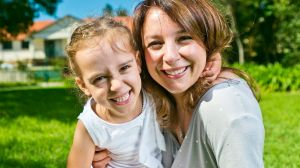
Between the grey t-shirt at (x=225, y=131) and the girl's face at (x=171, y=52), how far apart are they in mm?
139

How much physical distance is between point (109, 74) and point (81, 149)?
0.44 meters

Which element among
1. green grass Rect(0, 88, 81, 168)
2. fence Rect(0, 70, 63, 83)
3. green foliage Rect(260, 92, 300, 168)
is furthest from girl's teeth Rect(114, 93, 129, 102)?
fence Rect(0, 70, 63, 83)

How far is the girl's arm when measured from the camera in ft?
7.81

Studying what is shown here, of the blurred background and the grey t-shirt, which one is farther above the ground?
the grey t-shirt

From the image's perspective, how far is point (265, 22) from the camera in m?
29.2

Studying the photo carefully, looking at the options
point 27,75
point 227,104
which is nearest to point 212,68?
point 227,104

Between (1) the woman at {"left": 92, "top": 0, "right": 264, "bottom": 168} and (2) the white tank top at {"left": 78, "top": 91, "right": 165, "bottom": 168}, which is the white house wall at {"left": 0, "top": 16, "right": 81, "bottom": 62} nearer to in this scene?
(2) the white tank top at {"left": 78, "top": 91, "right": 165, "bottom": 168}

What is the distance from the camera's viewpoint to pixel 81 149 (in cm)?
240

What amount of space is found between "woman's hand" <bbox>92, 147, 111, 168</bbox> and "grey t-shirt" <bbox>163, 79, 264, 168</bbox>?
1.39 ft

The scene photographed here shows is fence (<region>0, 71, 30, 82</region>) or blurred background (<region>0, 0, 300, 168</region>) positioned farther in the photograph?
fence (<region>0, 71, 30, 82</region>)

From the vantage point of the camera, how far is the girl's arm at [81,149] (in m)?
2.38

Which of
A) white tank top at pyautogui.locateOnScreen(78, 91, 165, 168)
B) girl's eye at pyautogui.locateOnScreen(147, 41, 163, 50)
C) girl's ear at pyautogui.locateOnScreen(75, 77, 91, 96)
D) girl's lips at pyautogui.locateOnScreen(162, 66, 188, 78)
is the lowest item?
white tank top at pyautogui.locateOnScreen(78, 91, 165, 168)

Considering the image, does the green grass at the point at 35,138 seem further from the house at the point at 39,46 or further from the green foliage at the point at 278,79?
the house at the point at 39,46

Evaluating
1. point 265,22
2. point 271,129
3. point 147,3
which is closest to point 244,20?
point 265,22
